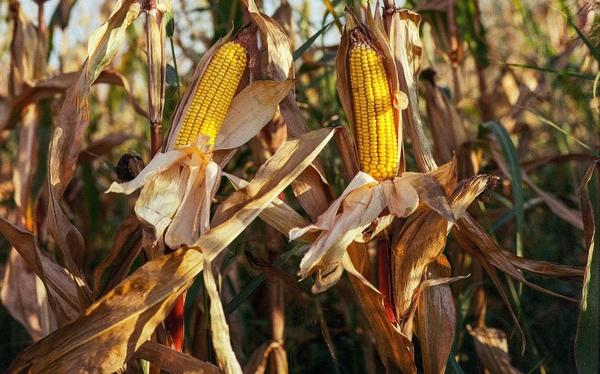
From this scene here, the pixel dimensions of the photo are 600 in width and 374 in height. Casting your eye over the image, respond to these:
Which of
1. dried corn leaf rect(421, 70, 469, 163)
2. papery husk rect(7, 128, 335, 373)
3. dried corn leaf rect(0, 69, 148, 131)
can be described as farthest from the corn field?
dried corn leaf rect(0, 69, 148, 131)

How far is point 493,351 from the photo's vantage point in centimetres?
171

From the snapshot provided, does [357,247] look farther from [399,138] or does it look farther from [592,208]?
[592,208]

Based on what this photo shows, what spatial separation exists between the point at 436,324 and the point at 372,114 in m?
0.52

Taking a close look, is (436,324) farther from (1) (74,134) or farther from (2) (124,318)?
(1) (74,134)

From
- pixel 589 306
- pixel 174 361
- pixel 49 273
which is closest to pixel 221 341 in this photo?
pixel 174 361

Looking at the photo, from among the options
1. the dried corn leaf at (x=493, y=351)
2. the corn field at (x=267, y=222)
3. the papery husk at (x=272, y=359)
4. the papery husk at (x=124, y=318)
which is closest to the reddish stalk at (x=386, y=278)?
the corn field at (x=267, y=222)

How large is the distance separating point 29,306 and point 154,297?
3.19ft

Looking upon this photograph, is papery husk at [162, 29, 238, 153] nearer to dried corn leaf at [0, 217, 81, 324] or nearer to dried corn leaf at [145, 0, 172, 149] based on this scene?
dried corn leaf at [145, 0, 172, 149]

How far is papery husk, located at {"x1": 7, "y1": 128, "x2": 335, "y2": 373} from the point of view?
1.16 m

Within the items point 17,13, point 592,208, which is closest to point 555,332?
point 592,208

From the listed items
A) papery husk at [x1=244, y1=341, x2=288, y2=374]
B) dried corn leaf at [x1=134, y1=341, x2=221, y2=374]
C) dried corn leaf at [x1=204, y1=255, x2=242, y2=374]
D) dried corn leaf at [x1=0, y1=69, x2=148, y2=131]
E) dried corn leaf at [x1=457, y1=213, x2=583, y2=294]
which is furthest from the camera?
dried corn leaf at [x1=0, y1=69, x2=148, y2=131]

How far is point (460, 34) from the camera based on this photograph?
2.70m

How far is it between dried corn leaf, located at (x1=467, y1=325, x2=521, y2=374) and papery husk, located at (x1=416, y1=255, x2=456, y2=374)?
1.31ft

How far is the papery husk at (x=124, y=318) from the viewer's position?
116 cm
